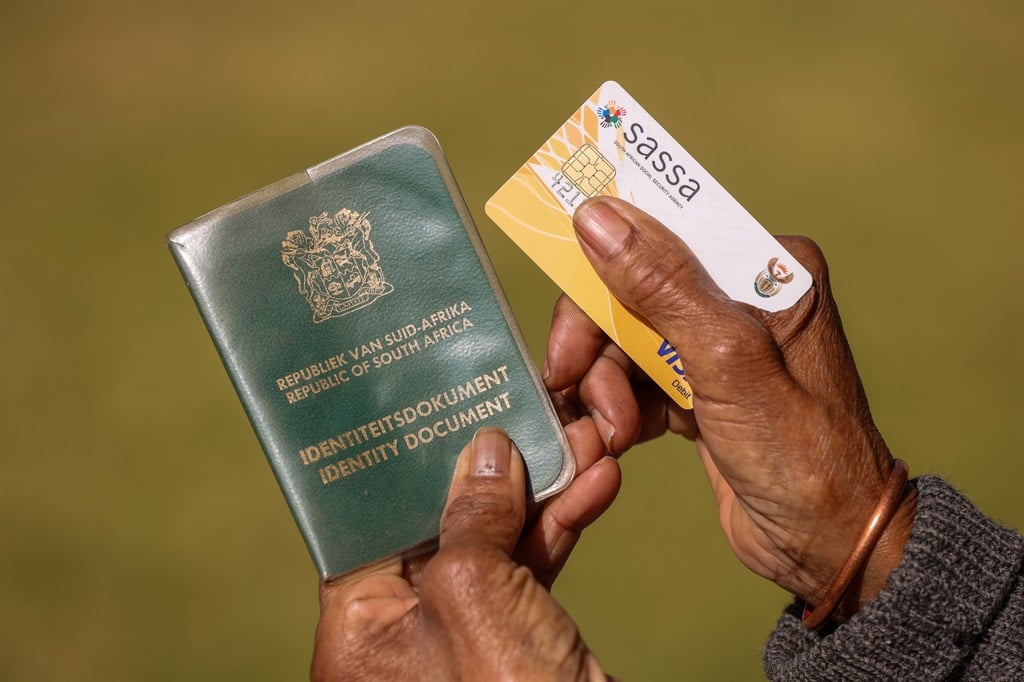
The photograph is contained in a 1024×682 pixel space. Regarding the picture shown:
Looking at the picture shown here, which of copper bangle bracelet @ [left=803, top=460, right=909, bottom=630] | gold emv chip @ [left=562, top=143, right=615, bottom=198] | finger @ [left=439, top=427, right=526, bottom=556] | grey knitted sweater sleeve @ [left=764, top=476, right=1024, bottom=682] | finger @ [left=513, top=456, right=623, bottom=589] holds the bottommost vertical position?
grey knitted sweater sleeve @ [left=764, top=476, right=1024, bottom=682]

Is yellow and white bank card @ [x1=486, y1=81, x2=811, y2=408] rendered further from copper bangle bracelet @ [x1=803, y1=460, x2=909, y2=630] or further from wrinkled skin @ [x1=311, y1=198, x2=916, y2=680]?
copper bangle bracelet @ [x1=803, y1=460, x2=909, y2=630]

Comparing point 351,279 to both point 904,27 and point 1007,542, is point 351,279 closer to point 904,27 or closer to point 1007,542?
point 1007,542

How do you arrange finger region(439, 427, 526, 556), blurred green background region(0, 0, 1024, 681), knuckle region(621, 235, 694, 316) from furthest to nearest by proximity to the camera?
blurred green background region(0, 0, 1024, 681) < knuckle region(621, 235, 694, 316) < finger region(439, 427, 526, 556)

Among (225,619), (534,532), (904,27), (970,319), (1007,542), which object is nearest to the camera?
(1007,542)

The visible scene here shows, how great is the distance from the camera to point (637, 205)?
126 cm

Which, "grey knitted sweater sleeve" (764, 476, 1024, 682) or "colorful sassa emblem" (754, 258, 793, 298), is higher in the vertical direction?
"colorful sassa emblem" (754, 258, 793, 298)

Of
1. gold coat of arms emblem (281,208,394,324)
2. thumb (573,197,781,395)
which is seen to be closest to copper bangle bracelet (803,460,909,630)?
thumb (573,197,781,395)

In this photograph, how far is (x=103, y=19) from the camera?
9.58ft

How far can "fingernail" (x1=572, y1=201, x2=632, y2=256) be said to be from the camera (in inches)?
47.4

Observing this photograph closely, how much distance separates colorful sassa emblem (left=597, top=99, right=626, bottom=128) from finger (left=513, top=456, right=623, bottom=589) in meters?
0.53

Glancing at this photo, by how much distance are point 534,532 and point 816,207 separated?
67.9 inches

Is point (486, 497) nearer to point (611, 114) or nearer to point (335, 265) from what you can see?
point (335, 265)

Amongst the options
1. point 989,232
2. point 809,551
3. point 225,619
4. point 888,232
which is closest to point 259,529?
point 225,619

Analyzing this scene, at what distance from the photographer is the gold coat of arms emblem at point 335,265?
47.3 inches
